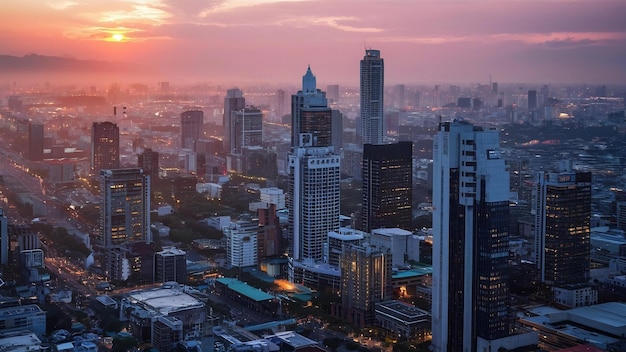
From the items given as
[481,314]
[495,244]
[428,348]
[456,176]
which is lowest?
[428,348]

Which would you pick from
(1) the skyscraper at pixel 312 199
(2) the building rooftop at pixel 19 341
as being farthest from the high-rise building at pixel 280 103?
(2) the building rooftop at pixel 19 341

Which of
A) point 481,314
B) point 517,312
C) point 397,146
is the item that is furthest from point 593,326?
point 397,146

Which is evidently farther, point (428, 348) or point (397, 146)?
point (397, 146)

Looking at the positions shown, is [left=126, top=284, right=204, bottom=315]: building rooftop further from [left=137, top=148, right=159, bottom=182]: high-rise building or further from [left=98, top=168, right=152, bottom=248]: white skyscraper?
[left=137, top=148, right=159, bottom=182]: high-rise building

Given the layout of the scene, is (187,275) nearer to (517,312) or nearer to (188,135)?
(517,312)

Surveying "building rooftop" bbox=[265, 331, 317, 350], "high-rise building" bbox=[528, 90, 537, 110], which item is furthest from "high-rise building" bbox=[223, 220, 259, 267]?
"high-rise building" bbox=[528, 90, 537, 110]

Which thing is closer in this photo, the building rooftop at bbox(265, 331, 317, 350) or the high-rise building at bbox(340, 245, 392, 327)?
the building rooftop at bbox(265, 331, 317, 350)

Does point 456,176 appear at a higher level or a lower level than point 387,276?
higher

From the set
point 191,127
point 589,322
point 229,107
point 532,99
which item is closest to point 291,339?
point 589,322

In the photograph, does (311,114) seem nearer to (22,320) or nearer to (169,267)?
(169,267)
